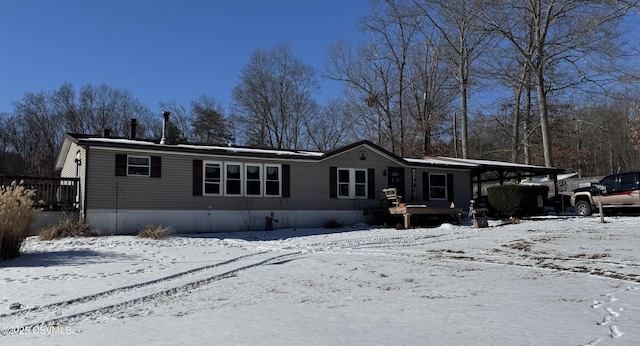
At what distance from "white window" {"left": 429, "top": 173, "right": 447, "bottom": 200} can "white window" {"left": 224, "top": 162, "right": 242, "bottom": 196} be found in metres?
8.86

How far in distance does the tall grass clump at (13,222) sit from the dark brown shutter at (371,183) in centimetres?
1251

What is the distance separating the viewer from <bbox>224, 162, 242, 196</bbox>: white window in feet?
55.5

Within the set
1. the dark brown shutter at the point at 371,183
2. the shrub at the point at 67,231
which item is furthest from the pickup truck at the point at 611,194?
the shrub at the point at 67,231

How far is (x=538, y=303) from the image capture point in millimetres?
5414

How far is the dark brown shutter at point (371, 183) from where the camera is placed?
64.0ft

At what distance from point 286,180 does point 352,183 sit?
118 inches

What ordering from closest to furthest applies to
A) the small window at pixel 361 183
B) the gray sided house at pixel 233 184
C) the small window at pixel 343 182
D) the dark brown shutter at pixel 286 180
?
the gray sided house at pixel 233 184 → the dark brown shutter at pixel 286 180 → the small window at pixel 343 182 → the small window at pixel 361 183

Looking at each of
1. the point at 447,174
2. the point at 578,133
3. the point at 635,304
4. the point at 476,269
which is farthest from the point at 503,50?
the point at 635,304

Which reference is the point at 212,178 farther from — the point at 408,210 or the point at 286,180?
the point at 408,210

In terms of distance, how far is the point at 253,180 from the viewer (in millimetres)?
17391

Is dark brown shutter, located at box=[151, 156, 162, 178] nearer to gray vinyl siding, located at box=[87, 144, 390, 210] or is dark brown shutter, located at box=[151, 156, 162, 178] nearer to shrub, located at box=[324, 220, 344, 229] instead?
gray vinyl siding, located at box=[87, 144, 390, 210]

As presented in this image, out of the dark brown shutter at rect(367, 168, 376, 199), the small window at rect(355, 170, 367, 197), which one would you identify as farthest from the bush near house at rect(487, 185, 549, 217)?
the small window at rect(355, 170, 367, 197)

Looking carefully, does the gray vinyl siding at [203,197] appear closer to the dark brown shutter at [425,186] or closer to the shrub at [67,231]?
the dark brown shutter at [425,186]

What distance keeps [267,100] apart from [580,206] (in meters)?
27.0
